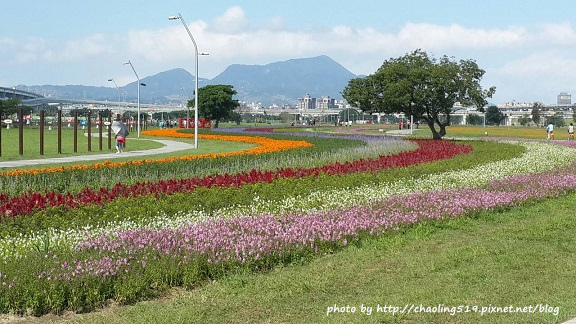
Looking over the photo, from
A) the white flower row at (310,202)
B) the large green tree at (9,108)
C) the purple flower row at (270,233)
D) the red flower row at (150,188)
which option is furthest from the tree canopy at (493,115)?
the purple flower row at (270,233)

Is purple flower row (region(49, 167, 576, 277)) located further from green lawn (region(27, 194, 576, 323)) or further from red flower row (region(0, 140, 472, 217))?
red flower row (region(0, 140, 472, 217))

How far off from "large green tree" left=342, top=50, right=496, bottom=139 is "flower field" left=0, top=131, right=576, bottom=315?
705 inches

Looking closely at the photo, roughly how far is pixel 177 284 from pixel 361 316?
7.41 ft

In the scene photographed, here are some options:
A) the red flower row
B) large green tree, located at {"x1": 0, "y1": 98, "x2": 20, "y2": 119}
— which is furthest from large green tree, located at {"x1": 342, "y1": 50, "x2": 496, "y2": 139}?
large green tree, located at {"x1": 0, "y1": 98, "x2": 20, "y2": 119}

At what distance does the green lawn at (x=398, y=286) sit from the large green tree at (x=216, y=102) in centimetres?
7322

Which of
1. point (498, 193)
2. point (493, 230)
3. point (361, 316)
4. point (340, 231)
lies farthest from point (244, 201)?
point (361, 316)

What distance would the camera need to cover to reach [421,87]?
3594 cm

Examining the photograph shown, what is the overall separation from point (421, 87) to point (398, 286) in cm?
3043

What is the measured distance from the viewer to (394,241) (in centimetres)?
891

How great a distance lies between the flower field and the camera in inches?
253

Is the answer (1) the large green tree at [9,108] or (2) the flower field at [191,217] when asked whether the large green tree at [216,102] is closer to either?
(1) the large green tree at [9,108]

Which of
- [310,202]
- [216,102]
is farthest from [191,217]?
[216,102]

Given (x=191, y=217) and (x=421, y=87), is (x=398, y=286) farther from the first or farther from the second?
(x=421, y=87)

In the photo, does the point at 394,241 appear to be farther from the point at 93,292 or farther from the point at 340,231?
the point at 93,292
